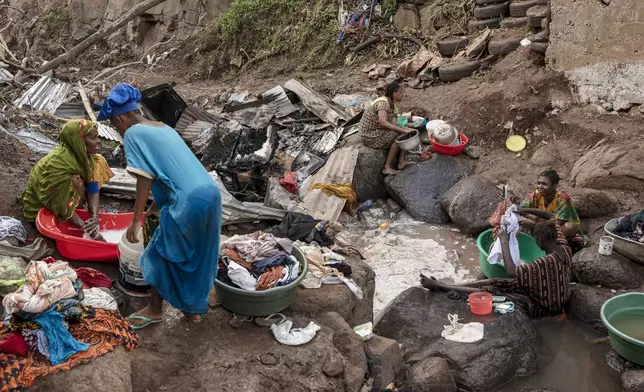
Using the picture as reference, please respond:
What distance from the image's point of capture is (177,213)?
10.8 ft

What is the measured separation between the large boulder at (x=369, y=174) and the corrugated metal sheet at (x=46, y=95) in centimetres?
442

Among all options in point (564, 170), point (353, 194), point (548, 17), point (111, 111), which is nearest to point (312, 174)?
point (353, 194)

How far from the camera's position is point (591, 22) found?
293 inches

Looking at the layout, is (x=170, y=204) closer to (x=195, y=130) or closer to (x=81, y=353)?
(x=81, y=353)

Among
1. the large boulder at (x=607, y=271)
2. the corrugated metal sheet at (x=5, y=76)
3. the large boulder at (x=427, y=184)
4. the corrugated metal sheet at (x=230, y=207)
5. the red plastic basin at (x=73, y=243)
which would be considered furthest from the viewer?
the corrugated metal sheet at (x=5, y=76)

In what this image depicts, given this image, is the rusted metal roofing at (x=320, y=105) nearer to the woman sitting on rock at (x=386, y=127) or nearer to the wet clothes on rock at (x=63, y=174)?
the woman sitting on rock at (x=386, y=127)

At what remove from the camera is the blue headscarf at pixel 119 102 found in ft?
10.8

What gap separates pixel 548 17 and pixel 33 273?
711 cm

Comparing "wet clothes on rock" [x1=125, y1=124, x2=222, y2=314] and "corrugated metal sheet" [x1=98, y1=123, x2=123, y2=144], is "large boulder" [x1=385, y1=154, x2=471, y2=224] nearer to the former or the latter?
"corrugated metal sheet" [x1=98, y1=123, x2=123, y2=144]

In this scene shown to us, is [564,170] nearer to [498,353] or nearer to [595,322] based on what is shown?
[595,322]

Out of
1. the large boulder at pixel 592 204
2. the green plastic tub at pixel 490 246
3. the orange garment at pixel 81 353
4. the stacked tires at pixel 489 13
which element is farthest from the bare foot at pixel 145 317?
the stacked tires at pixel 489 13

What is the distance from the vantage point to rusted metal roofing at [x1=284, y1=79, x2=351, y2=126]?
894 cm

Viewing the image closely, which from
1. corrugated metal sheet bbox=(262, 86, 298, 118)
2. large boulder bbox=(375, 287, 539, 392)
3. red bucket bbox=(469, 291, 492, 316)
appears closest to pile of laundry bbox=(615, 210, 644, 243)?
large boulder bbox=(375, 287, 539, 392)

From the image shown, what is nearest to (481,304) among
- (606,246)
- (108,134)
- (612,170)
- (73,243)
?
(606,246)
